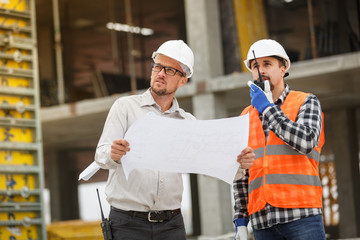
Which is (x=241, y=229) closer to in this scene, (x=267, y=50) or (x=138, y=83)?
(x=267, y=50)

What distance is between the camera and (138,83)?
63.3 feet

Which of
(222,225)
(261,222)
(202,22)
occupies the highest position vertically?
(202,22)

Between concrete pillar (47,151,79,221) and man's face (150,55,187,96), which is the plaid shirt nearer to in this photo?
man's face (150,55,187,96)

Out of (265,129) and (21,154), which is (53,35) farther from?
(265,129)

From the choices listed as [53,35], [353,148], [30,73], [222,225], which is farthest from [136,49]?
[30,73]

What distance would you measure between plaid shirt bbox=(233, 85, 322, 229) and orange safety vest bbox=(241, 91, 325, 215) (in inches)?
1.4

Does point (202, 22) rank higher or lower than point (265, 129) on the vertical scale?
higher

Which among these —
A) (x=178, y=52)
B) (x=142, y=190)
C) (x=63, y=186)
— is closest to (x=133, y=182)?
(x=142, y=190)

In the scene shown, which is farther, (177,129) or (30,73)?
(30,73)

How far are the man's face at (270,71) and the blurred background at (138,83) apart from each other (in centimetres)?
475

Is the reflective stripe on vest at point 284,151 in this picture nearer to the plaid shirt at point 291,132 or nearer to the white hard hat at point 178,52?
the plaid shirt at point 291,132

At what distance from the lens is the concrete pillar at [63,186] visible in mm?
21234

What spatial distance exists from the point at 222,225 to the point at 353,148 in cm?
493

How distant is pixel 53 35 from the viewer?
72.0 feet
